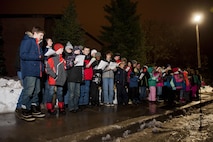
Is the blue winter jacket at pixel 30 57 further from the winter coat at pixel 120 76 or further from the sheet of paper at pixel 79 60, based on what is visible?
the winter coat at pixel 120 76

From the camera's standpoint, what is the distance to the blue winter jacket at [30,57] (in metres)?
7.20

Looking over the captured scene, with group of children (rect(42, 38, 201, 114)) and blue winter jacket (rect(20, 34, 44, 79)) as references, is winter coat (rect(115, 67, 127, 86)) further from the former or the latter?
blue winter jacket (rect(20, 34, 44, 79))

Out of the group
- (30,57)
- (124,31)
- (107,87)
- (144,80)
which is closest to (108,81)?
(107,87)

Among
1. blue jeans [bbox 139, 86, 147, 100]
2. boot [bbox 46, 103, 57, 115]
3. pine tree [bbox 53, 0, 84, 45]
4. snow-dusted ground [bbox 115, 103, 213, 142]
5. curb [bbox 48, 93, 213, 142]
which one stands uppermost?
pine tree [bbox 53, 0, 84, 45]

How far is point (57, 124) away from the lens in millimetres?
7230

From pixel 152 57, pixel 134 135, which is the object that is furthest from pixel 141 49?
pixel 152 57

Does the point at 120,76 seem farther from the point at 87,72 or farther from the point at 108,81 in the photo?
the point at 87,72

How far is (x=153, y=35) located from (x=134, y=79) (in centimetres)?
3816

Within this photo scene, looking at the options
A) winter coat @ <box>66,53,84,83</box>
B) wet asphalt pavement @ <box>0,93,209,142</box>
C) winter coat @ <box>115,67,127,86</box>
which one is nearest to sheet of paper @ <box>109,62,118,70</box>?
winter coat @ <box>115,67,127,86</box>

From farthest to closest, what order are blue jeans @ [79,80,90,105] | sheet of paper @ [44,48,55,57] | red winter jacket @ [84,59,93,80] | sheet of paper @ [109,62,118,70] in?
1. sheet of paper @ [109,62,118,70]
2. blue jeans @ [79,80,90,105]
3. red winter jacket @ [84,59,93,80]
4. sheet of paper @ [44,48,55,57]

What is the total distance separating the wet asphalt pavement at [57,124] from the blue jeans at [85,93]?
33 centimetres

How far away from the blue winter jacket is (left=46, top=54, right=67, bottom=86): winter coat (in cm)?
62

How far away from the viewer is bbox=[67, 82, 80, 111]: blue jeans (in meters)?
8.87

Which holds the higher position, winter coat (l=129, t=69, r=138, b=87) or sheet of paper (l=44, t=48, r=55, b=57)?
sheet of paper (l=44, t=48, r=55, b=57)
